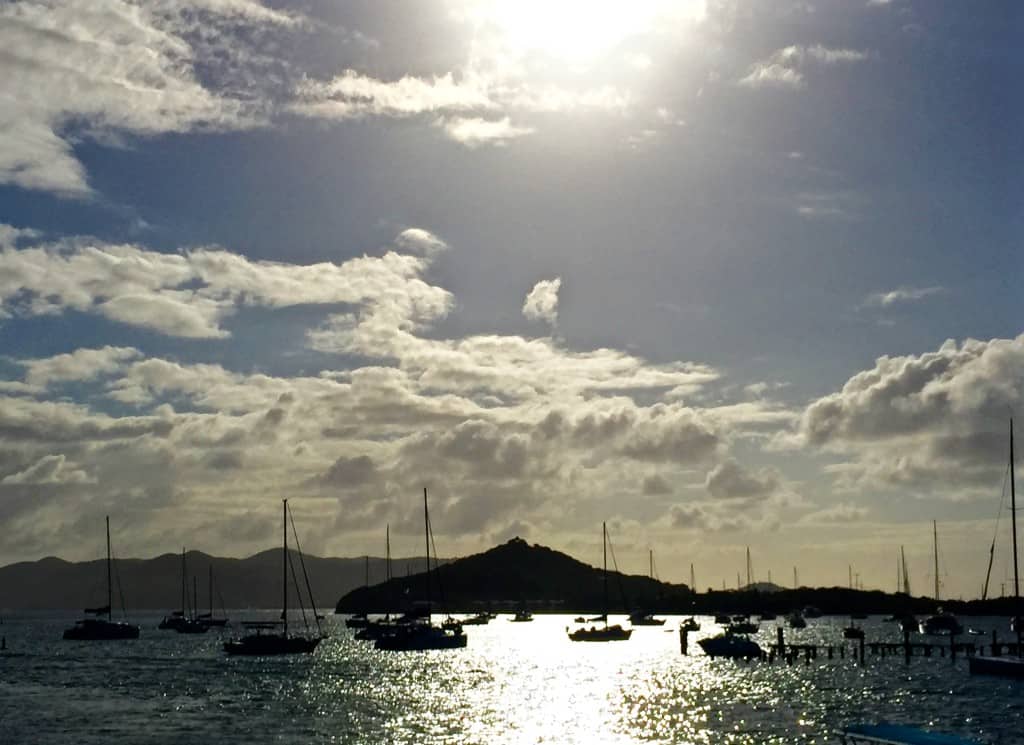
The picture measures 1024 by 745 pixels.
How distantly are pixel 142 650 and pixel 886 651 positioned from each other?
96.2 m

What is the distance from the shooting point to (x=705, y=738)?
233 feet

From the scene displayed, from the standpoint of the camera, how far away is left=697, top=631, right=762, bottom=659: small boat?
14362 cm

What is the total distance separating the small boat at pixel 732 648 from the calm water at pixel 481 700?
1412 millimetres

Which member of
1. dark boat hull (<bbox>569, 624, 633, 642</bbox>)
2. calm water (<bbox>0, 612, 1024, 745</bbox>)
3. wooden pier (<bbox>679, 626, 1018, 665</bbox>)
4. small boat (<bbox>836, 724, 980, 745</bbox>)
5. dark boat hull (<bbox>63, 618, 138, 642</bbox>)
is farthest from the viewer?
dark boat hull (<bbox>63, 618, 138, 642</bbox>)

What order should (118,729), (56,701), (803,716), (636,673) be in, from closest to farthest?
(118,729) < (803,716) < (56,701) < (636,673)

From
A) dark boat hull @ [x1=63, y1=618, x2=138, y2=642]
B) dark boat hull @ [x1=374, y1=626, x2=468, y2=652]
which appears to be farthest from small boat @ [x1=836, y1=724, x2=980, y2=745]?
dark boat hull @ [x1=63, y1=618, x2=138, y2=642]

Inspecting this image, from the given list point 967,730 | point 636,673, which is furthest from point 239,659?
point 967,730

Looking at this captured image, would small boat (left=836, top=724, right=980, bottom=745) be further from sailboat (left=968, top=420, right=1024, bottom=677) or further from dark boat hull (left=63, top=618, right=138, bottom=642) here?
dark boat hull (left=63, top=618, right=138, bottom=642)

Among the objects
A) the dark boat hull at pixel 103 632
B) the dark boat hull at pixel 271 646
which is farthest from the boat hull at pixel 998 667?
the dark boat hull at pixel 103 632

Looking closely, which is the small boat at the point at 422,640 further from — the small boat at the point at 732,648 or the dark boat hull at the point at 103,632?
the dark boat hull at the point at 103,632

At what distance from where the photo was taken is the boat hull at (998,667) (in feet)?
351

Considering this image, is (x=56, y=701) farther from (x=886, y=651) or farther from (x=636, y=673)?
(x=886, y=651)

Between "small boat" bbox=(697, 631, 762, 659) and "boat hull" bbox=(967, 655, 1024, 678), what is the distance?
32.9 metres

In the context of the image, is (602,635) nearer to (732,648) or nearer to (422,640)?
(422,640)
